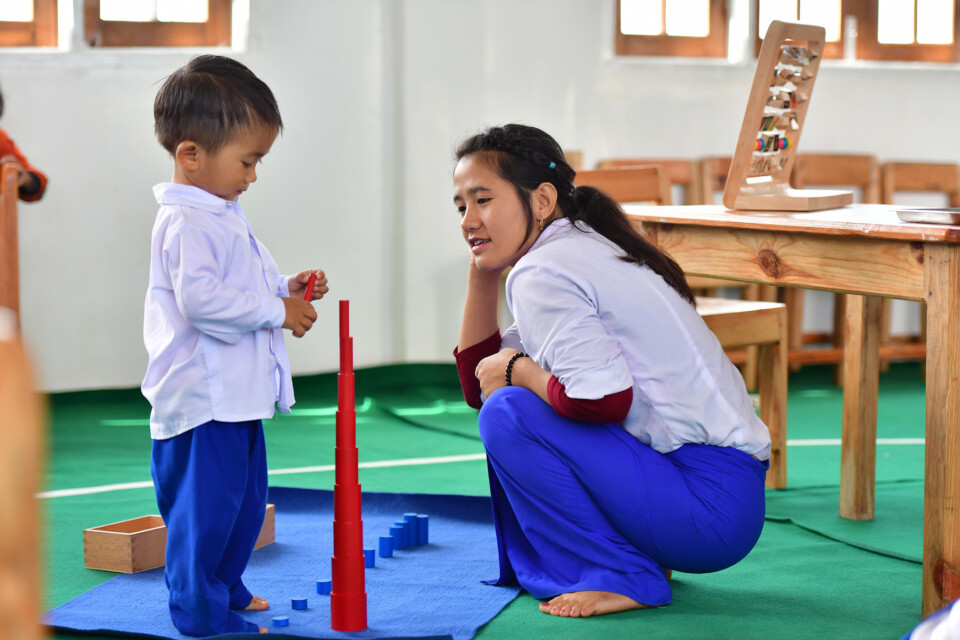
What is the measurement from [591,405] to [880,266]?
1.84 feet

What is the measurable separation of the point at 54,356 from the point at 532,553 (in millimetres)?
2658

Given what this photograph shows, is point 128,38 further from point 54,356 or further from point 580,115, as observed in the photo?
point 580,115

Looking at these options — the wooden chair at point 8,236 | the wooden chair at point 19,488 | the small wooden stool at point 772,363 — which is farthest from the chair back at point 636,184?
the wooden chair at point 19,488

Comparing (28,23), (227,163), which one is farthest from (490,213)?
(28,23)

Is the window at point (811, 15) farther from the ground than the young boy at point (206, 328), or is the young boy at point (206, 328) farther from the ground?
the window at point (811, 15)

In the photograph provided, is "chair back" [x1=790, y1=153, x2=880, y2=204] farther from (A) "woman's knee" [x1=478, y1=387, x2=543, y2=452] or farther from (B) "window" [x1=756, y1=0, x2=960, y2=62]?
(A) "woman's knee" [x1=478, y1=387, x2=543, y2=452]

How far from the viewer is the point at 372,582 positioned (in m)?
2.02

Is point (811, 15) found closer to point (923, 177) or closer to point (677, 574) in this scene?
point (923, 177)

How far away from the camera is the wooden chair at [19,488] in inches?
21.8

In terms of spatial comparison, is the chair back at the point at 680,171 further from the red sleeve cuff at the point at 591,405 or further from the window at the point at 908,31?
the red sleeve cuff at the point at 591,405

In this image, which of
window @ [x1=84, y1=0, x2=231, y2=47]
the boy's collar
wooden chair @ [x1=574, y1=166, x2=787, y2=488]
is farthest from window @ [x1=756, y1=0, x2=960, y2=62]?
the boy's collar

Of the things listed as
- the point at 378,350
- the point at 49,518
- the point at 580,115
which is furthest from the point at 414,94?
the point at 49,518

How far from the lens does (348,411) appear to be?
167cm

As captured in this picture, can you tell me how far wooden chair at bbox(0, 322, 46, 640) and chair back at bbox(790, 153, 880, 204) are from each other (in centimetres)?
436
